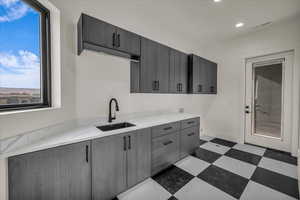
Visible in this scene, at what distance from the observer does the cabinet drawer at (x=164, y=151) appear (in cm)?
198

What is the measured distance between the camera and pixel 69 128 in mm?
1645

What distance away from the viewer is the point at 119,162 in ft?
5.21

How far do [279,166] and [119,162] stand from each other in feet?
9.10

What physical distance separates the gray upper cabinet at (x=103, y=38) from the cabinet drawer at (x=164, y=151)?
145cm

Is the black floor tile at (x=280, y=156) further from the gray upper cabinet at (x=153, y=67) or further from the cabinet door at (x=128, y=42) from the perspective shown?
the cabinet door at (x=128, y=42)

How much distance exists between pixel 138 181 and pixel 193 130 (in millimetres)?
1480

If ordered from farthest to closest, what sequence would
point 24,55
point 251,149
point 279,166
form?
point 251,149, point 279,166, point 24,55

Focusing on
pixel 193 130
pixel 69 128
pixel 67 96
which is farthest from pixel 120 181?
pixel 193 130

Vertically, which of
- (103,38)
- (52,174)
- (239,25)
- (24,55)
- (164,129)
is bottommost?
(52,174)

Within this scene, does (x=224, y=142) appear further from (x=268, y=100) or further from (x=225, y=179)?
(x=225, y=179)

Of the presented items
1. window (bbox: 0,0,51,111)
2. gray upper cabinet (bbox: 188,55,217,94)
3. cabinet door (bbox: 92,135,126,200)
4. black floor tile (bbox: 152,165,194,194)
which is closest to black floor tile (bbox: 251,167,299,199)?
black floor tile (bbox: 152,165,194,194)

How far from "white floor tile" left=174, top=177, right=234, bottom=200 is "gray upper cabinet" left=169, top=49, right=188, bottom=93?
1.61 metres

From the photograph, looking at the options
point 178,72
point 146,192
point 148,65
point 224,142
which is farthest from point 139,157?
point 224,142

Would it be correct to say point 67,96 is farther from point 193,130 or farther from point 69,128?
point 193,130
